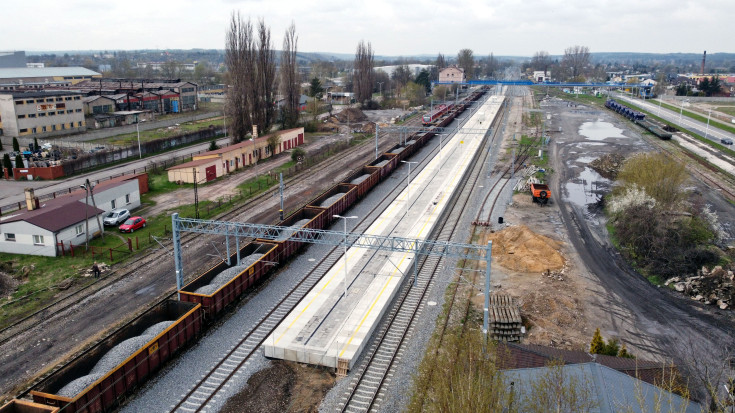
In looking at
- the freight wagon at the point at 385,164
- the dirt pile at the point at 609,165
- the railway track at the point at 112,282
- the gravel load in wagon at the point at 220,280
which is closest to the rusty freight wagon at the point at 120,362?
the gravel load in wagon at the point at 220,280

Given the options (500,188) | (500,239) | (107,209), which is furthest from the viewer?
(500,188)

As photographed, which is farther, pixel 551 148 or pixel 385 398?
pixel 551 148

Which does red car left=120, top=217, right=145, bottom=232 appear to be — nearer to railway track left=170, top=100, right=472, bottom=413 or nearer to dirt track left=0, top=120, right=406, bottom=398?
dirt track left=0, top=120, right=406, bottom=398

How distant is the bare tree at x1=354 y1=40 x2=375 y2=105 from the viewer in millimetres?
116000

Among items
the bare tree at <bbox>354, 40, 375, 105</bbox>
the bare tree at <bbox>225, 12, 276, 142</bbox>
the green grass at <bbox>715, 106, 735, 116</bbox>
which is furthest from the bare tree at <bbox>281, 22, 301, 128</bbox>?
the green grass at <bbox>715, 106, 735, 116</bbox>

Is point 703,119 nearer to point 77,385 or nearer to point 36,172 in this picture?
point 36,172

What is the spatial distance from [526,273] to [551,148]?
48.9 metres

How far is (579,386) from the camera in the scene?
1630cm

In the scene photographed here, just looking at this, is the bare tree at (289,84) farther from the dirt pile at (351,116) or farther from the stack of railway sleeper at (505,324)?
the stack of railway sleeper at (505,324)

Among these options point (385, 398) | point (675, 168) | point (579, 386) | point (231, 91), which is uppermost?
point (231, 91)

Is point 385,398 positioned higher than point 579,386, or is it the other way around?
point 579,386

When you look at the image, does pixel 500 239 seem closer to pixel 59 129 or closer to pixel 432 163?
pixel 432 163

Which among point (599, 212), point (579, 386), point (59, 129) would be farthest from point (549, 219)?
point (59, 129)

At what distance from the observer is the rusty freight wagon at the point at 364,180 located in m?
49.1
